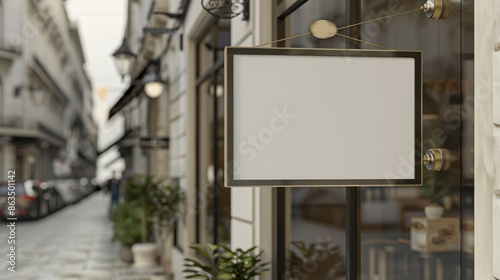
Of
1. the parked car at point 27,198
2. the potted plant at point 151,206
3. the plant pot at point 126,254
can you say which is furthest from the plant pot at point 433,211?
the parked car at point 27,198

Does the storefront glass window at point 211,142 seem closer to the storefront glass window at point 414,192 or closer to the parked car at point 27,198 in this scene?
the storefront glass window at point 414,192

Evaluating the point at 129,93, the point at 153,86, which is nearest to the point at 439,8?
the point at 153,86

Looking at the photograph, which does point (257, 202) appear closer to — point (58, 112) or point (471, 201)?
point (471, 201)

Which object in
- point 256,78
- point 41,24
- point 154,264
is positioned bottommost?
point 154,264

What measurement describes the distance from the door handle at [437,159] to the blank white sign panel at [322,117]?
0.09 meters

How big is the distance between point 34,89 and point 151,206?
29.8 m

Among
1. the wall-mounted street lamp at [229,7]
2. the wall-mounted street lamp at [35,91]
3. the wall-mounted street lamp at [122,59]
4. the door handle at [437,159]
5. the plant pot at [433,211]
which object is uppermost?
the wall-mounted street lamp at [35,91]

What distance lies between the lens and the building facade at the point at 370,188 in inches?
103

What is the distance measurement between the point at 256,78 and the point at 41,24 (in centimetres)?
4497

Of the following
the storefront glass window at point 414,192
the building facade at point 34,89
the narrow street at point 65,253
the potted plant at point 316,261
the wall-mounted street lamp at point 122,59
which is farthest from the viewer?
the building facade at point 34,89

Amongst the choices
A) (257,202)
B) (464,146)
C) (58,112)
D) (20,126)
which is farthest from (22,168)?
(464,146)

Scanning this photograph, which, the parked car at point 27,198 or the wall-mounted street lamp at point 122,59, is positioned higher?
the wall-mounted street lamp at point 122,59

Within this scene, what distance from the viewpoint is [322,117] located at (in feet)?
10.7

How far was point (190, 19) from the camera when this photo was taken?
971 cm
